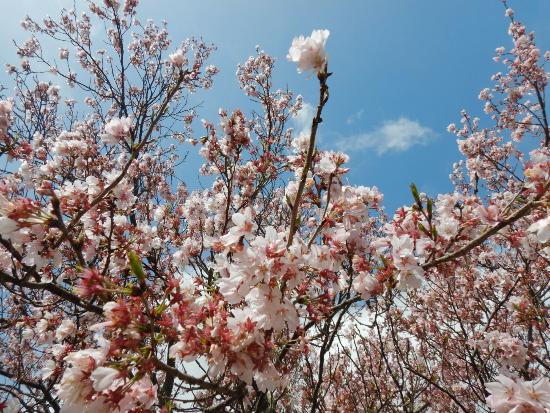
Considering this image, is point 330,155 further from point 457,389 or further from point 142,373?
point 457,389

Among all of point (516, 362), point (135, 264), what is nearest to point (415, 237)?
point (135, 264)

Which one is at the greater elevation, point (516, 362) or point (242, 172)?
point (242, 172)

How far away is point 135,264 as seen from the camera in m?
1.45

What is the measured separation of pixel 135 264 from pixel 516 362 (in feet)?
14.1

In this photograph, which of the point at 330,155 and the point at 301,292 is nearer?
the point at 301,292

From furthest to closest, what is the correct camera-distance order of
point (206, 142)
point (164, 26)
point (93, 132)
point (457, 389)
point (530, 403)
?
point (164, 26), point (93, 132), point (457, 389), point (206, 142), point (530, 403)

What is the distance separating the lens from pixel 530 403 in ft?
5.18

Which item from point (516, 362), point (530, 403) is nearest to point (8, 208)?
point (530, 403)

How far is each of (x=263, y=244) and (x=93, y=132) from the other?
30.6 ft

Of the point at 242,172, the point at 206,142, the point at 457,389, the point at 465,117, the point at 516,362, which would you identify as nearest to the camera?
the point at 516,362

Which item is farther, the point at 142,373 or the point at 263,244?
the point at 263,244

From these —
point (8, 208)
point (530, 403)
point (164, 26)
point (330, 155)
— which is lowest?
point (530, 403)

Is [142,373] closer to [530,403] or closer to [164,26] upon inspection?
[530,403]

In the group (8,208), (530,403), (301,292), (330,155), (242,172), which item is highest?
(242,172)
